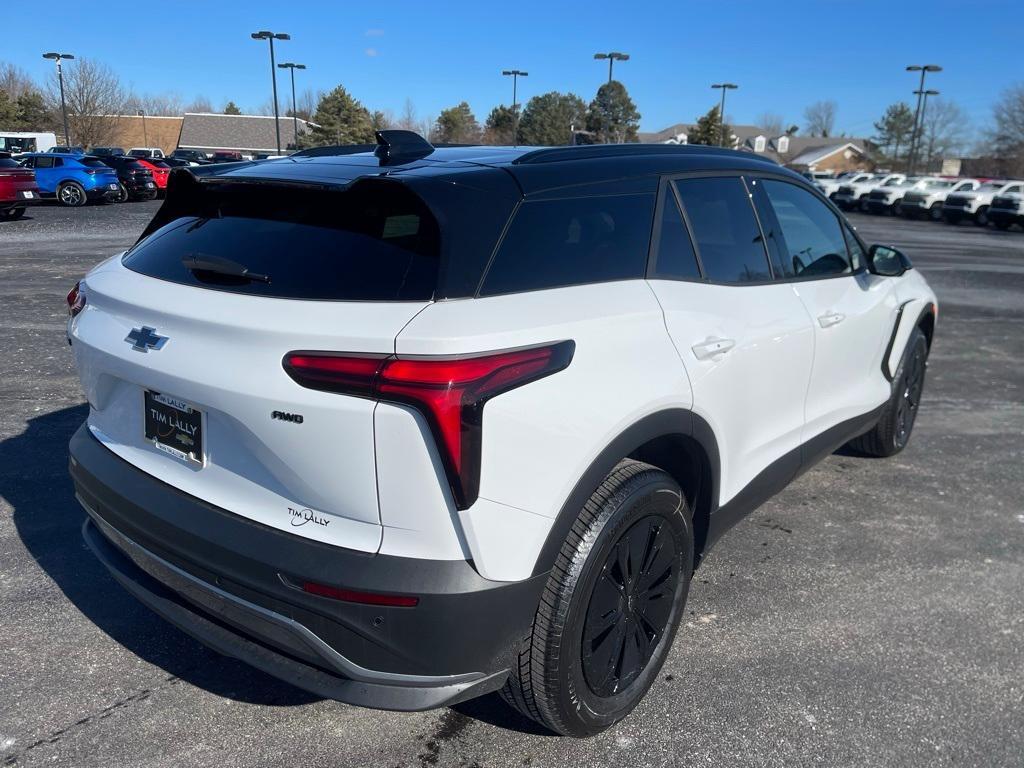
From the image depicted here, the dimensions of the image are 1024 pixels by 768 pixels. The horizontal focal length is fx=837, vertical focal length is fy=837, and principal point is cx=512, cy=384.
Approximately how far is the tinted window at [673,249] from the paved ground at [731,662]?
140 cm

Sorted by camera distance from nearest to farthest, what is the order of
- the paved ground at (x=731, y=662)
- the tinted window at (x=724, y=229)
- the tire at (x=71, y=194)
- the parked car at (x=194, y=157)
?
the paved ground at (x=731, y=662) → the tinted window at (x=724, y=229) → the tire at (x=71, y=194) → the parked car at (x=194, y=157)

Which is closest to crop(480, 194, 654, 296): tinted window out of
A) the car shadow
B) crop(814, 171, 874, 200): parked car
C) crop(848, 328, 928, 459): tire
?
the car shadow

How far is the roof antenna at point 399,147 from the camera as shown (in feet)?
8.95

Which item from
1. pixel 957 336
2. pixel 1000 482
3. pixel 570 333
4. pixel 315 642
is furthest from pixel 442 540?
pixel 957 336

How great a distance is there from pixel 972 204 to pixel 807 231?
31.1 meters

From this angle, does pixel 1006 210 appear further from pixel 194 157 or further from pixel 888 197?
pixel 194 157

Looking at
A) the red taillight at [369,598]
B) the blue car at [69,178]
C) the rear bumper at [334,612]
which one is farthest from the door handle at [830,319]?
the blue car at [69,178]

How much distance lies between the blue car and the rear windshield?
2490 centimetres

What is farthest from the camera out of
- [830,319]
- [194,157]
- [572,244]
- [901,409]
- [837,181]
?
[837,181]

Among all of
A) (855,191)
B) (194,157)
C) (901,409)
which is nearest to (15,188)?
(901,409)

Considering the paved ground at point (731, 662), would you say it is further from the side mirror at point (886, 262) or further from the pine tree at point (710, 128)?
the pine tree at point (710, 128)

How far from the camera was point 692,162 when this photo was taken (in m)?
3.23

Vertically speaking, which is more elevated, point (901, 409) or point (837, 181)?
point (837, 181)

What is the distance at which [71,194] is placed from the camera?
80.3 ft
